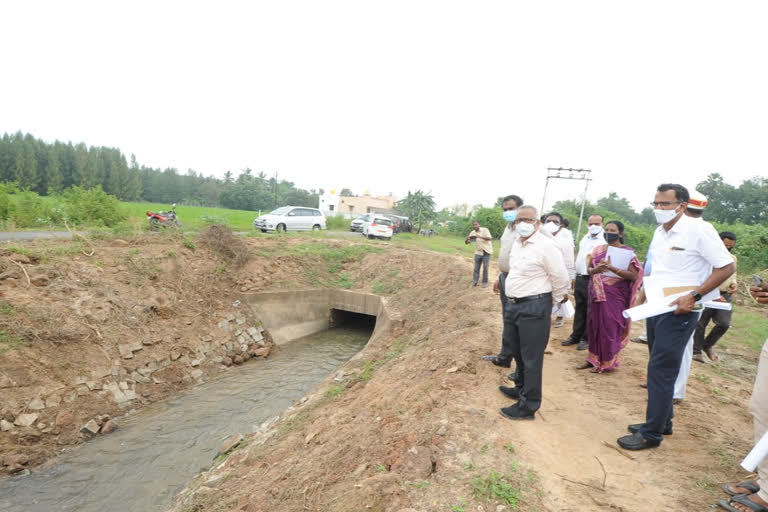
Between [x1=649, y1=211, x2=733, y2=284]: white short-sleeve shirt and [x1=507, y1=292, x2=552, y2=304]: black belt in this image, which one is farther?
[x1=507, y1=292, x2=552, y2=304]: black belt

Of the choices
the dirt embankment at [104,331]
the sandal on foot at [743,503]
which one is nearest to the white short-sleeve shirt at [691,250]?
the sandal on foot at [743,503]

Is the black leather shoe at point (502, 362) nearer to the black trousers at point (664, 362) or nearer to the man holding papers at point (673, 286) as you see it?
the man holding papers at point (673, 286)

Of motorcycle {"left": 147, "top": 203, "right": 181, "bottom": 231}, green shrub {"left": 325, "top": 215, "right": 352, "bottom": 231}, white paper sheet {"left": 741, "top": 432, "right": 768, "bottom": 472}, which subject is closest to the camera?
white paper sheet {"left": 741, "top": 432, "right": 768, "bottom": 472}

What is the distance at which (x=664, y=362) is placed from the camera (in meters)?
2.81

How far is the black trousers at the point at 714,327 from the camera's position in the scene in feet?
17.8

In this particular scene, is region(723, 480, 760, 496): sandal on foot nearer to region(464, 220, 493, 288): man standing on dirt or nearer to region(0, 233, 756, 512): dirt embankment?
region(0, 233, 756, 512): dirt embankment

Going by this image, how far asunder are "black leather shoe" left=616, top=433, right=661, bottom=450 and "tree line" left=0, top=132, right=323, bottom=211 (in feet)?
108

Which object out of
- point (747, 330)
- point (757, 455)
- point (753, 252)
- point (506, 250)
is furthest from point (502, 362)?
point (753, 252)

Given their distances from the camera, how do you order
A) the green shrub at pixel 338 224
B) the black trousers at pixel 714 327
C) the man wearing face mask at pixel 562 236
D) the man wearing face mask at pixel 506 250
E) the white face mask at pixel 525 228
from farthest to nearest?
the green shrub at pixel 338 224, the man wearing face mask at pixel 562 236, the black trousers at pixel 714 327, the man wearing face mask at pixel 506 250, the white face mask at pixel 525 228

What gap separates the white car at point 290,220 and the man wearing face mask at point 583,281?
14.1 meters

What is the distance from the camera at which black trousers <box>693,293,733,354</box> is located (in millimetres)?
5438

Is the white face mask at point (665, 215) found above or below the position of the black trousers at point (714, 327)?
above

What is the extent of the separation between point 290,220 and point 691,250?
1687 cm

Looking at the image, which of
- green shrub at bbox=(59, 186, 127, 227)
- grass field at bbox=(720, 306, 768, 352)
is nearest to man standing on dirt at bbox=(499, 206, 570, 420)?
grass field at bbox=(720, 306, 768, 352)
